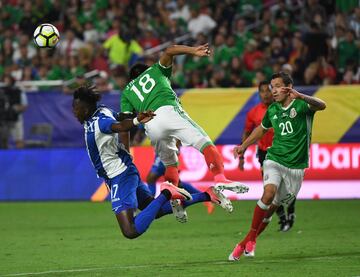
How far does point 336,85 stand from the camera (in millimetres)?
20188

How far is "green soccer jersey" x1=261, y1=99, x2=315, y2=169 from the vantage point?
37.6 ft

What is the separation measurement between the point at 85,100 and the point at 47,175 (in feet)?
32.9

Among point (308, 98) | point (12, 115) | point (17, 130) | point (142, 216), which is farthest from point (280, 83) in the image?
point (17, 130)

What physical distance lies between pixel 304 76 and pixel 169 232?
7626 millimetres

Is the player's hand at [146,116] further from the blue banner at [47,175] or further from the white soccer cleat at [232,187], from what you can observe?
the blue banner at [47,175]

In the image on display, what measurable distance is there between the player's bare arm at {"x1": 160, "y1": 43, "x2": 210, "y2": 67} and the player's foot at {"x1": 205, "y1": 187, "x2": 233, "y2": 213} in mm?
1595

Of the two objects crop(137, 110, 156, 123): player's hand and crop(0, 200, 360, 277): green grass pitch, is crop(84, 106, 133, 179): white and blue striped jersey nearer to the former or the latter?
crop(137, 110, 156, 123): player's hand

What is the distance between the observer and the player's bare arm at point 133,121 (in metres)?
9.55

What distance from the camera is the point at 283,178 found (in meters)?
11.4

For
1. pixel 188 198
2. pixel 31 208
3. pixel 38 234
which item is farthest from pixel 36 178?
pixel 188 198

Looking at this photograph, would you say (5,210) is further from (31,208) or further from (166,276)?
(166,276)

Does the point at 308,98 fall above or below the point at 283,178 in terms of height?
above

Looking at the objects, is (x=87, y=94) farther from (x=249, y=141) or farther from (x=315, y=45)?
(x=315, y=45)

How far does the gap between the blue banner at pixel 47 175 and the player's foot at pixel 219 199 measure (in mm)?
9168
